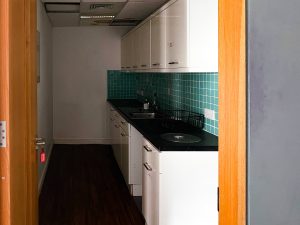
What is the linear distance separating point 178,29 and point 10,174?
2.21 m

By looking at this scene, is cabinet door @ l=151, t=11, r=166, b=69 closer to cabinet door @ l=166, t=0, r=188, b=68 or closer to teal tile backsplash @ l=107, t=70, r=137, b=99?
cabinet door @ l=166, t=0, r=188, b=68

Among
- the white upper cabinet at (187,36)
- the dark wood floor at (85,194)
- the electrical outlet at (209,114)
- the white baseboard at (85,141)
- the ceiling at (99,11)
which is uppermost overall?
the ceiling at (99,11)

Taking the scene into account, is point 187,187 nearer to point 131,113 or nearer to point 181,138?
point 181,138

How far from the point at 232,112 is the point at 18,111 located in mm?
1032

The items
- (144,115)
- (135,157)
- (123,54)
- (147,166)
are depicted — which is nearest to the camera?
(147,166)

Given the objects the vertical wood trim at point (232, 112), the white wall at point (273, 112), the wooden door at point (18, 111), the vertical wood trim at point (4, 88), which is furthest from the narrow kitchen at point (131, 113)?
the white wall at point (273, 112)

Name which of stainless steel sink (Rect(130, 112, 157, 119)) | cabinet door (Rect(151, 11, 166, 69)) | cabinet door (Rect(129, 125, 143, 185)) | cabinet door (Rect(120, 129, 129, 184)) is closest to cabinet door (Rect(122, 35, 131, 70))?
stainless steel sink (Rect(130, 112, 157, 119))

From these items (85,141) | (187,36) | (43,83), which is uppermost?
(187,36)

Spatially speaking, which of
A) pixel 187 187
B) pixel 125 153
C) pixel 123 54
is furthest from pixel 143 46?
pixel 187 187

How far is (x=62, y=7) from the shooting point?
19.0 ft

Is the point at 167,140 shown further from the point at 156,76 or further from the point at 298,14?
the point at 156,76

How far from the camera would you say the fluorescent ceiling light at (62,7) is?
18.2 feet

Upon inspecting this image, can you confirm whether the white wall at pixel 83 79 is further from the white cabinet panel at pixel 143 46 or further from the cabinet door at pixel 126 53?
the white cabinet panel at pixel 143 46

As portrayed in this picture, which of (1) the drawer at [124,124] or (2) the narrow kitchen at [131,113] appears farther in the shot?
(1) the drawer at [124,124]
